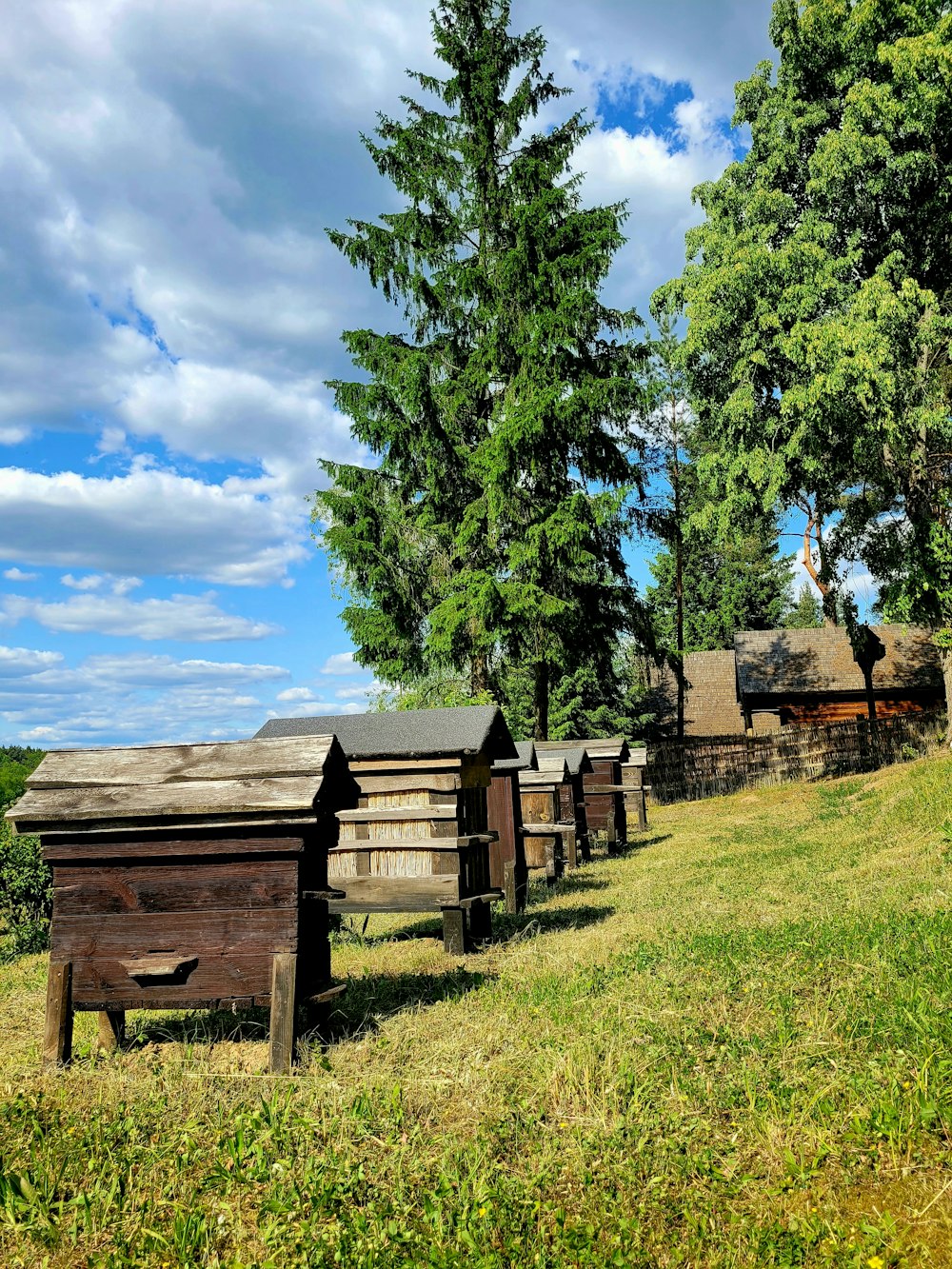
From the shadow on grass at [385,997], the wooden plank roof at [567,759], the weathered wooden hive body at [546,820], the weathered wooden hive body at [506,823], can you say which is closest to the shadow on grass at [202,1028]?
the shadow on grass at [385,997]

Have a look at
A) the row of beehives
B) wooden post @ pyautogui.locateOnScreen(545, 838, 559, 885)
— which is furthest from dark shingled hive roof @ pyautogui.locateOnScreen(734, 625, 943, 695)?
the row of beehives

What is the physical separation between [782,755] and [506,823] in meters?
21.7

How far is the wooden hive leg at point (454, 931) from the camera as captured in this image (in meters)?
9.23

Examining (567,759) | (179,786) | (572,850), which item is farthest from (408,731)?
(567,759)

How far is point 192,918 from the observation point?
18.5 ft

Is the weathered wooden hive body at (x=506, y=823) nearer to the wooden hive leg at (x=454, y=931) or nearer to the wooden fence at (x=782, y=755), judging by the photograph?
the wooden hive leg at (x=454, y=931)

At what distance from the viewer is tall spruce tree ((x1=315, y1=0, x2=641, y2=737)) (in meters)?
23.5

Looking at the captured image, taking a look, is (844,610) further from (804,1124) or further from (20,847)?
(804,1124)

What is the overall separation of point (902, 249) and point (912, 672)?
1865 centimetres

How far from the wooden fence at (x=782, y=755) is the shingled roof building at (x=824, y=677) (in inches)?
134

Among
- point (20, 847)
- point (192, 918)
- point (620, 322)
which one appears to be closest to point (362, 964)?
point (192, 918)

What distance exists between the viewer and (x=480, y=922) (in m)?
10.1

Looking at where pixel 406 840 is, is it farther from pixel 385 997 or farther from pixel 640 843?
pixel 640 843

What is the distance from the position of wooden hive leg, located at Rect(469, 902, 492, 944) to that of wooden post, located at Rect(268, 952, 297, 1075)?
4775 millimetres
